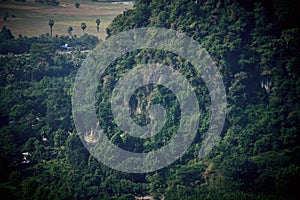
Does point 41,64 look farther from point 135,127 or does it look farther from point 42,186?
point 42,186

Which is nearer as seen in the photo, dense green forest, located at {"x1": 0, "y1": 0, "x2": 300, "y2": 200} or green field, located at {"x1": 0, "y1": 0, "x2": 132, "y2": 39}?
dense green forest, located at {"x1": 0, "y1": 0, "x2": 300, "y2": 200}

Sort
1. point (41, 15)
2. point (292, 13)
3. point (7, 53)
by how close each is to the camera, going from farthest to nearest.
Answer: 1. point (41, 15)
2. point (7, 53)
3. point (292, 13)

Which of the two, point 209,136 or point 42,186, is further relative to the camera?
point 209,136

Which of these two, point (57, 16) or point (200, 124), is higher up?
point (57, 16)

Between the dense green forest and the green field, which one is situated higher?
the green field

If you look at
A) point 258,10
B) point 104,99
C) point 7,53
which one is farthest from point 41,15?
point 258,10
